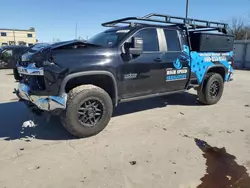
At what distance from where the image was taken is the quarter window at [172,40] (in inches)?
207

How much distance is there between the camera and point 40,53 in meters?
3.80

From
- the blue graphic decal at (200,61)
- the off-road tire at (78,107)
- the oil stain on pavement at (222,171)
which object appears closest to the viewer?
the oil stain on pavement at (222,171)

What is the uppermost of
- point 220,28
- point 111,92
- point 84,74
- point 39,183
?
point 220,28

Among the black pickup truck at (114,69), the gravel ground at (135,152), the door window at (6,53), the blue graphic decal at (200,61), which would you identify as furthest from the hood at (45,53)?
the door window at (6,53)

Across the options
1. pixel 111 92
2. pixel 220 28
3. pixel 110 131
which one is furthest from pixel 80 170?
pixel 220 28

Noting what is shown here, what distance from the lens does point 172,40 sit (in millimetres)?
5352

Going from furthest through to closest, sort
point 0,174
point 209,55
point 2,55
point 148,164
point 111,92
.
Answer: point 2,55 < point 209,55 < point 111,92 < point 148,164 < point 0,174

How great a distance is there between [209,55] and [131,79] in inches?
98.9

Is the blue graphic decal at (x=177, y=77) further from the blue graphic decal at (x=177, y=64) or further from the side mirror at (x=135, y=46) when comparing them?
the side mirror at (x=135, y=46)

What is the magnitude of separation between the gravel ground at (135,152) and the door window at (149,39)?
1.53 metres

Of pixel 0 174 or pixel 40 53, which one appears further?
pixel 40 53

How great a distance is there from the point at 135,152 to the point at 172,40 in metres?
2.81

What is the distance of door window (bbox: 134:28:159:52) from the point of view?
482 centimetres

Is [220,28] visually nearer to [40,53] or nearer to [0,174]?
[40,53]
